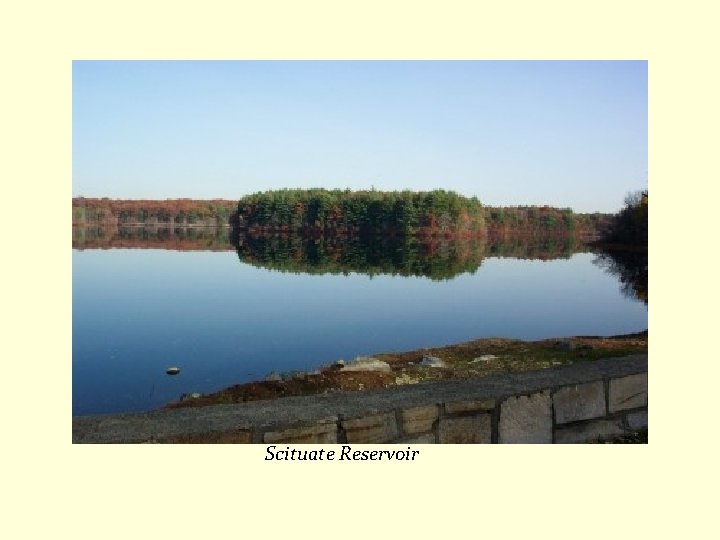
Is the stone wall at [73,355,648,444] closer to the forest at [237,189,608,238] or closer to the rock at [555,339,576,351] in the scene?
the rock at [555,339,576,351]

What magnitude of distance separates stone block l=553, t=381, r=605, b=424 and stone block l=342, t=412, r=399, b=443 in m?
1.62

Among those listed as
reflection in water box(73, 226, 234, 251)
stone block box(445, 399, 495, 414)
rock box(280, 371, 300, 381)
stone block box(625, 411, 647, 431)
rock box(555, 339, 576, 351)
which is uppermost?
reflection in water box(73, 226, 234, 251)

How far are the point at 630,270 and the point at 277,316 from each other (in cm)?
2894

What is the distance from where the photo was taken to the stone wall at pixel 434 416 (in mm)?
4848

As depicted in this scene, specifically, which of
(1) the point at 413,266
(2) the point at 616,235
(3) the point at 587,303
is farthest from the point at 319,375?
(2) the point at 616,235

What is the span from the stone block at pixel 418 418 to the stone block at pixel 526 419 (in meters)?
0.68

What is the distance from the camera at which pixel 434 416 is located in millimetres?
5250

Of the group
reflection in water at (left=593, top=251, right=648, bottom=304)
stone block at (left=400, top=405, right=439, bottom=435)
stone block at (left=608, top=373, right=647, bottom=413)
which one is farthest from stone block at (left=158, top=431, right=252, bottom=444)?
reflection in water at (left=593, top=251, right=648, bottom=304)

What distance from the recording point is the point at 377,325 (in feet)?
65.6

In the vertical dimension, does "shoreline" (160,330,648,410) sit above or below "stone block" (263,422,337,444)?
below

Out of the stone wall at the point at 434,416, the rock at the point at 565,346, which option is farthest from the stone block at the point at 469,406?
the rock at the point at 565,346

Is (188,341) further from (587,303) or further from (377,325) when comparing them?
(587,303)

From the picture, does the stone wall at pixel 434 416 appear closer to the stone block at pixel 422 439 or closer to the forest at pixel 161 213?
the stone block at pixel 422 439

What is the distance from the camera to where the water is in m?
13.7
